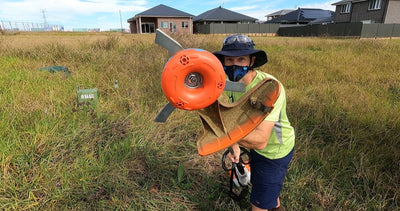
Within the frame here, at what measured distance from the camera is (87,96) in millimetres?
3219

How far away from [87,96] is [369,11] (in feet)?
102

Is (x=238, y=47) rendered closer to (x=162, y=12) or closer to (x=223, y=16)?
(x=162, y=12)

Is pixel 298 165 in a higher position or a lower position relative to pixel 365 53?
lower

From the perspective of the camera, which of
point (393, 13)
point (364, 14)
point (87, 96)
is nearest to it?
point (87, 96)

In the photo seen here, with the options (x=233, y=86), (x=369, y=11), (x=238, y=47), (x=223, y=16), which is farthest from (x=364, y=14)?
(x=233, y=86)

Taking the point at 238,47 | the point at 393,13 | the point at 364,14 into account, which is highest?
the point at 364,14

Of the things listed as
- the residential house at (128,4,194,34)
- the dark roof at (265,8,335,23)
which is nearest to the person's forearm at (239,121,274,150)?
the residential house at (128,4,194,34)

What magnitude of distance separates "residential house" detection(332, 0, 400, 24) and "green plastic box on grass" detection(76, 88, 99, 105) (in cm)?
2969

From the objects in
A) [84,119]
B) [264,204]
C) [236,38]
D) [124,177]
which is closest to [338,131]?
[264,204]

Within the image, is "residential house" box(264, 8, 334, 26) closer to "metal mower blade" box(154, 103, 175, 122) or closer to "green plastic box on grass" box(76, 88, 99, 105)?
"green plastic box on grass" box(76, 88, 99, 105)

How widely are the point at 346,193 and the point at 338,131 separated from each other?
96 centimetres

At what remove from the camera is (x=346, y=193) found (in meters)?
2.03

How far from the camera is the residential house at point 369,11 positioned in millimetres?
22891

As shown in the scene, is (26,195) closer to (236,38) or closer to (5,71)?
(236,38)
